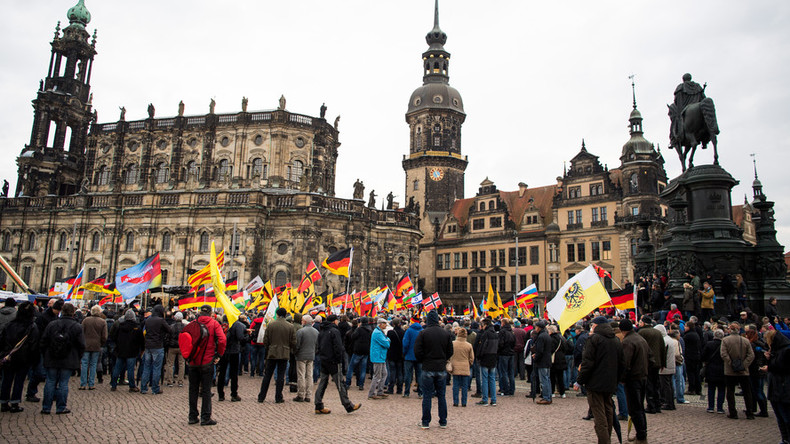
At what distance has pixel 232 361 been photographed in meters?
12.5

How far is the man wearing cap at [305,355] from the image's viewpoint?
474 inches

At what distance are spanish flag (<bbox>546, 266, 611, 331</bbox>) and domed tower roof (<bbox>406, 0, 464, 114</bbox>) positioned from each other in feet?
192

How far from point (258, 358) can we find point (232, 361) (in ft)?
16.5

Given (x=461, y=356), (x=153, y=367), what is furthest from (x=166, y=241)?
(x=461, y=356)

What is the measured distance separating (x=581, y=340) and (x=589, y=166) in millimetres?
43125

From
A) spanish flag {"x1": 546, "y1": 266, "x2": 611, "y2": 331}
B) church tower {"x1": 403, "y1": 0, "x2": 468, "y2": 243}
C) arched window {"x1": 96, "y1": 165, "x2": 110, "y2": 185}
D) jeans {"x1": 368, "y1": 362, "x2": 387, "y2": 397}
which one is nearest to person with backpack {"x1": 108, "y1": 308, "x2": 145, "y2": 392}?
jeans {"x1": 368, "y1": 362, "x2": 387, "y2": 397}

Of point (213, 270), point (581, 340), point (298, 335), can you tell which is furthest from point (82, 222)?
point (581, 340)

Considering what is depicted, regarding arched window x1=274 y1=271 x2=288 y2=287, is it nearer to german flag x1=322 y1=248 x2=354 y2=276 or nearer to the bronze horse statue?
german flag x1=322 y1=248 x2=354 y2=276

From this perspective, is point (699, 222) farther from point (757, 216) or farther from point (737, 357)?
point (757, 216)

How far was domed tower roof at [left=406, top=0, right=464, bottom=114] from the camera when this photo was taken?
70.2 meters

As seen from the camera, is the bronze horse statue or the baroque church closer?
the bronze horse statue

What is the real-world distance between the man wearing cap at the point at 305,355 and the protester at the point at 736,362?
8120 mm

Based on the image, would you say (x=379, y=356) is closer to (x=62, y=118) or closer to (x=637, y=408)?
(x=637, y=408)

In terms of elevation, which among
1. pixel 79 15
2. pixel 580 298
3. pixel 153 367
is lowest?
pixel 153 367
